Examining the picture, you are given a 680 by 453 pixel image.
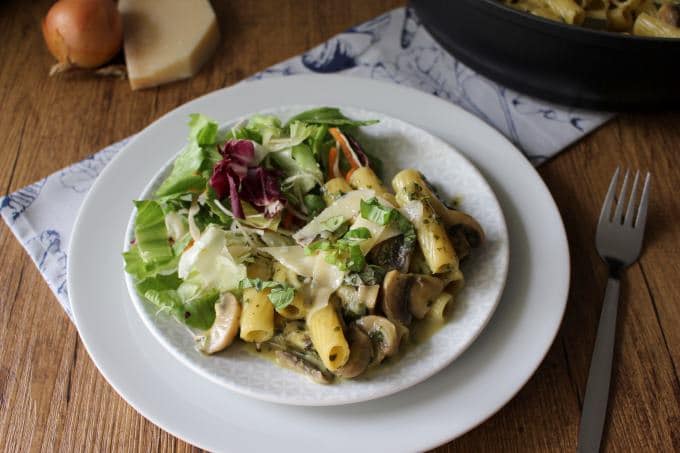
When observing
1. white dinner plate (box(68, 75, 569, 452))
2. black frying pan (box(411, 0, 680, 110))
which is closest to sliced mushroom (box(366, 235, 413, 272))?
white dinner plate (box(68, 75, 569, 452))

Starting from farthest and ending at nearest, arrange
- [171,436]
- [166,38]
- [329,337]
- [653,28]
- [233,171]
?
[166,38] → [653,28] → [233,171] → [171,436] → [329,337]

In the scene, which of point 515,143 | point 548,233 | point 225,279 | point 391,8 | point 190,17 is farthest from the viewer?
point 391,8

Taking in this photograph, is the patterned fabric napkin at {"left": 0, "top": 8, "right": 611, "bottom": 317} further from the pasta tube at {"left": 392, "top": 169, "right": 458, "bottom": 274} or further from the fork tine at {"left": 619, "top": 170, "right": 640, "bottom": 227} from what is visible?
the pasta tube at {"left": 392, "top": 169, "right": 458, "bottom": 274}

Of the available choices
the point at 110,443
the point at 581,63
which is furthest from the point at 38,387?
the point at 581,63

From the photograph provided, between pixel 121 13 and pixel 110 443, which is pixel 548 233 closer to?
pixel 110 443


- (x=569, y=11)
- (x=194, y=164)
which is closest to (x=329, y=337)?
(x=194, y=164)

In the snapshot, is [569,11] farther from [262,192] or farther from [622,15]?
[262,192]

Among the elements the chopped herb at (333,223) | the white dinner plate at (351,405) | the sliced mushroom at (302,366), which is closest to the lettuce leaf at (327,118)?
the white dinner plate at (351,405)
